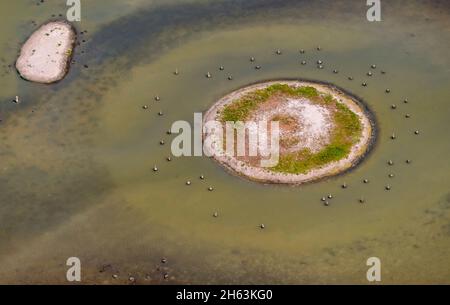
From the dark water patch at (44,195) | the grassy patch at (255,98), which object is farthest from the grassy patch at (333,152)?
the dark water patch at (44,195)

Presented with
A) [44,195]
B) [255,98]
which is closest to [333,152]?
[255,98]

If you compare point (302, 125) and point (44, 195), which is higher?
point (302, 125)

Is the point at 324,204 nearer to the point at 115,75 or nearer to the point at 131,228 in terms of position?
the point at 131,228

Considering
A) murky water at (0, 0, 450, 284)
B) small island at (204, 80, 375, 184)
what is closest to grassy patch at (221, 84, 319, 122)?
small island at (204, 80, 375, 184)

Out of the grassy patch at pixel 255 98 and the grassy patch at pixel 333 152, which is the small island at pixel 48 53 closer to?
the grassy patch at pixel 255 98

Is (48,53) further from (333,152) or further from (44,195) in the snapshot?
(333,152)

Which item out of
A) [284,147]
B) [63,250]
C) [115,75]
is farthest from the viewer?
[115,75]
